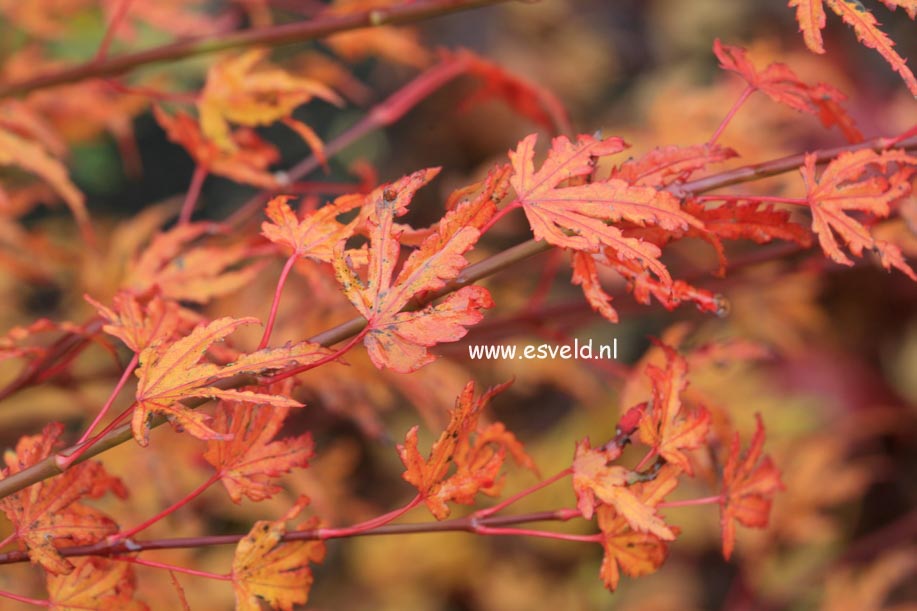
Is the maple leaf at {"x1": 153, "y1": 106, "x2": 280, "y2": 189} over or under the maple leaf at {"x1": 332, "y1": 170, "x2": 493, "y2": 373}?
under

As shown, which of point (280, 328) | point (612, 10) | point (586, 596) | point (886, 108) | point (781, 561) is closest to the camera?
point (280, 328)

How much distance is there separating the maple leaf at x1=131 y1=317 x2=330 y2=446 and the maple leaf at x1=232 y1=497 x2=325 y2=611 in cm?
8

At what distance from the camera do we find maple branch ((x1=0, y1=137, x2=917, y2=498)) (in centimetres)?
44

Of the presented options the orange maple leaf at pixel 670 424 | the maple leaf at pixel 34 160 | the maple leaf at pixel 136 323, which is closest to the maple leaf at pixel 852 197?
the orange maple leaf at pixel 670 424

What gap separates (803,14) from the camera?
482 mm

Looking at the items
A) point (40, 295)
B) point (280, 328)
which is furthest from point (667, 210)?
point (40, 295)

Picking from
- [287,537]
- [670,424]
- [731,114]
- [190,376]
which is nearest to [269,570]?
[287,537]

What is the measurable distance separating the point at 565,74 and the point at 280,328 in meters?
1.50

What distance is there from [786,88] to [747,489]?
0.25m

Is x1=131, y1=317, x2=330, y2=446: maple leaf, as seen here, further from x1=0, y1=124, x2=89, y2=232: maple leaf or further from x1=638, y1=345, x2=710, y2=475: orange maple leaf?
x1=0, y1=124, x2=89, y2=232: maple leaf

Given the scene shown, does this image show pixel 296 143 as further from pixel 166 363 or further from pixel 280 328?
pixel 166 363

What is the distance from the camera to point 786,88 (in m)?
0.57

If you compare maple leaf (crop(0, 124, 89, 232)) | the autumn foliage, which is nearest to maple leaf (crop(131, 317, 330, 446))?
the autumn foliage

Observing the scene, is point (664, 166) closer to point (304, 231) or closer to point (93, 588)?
point (304, 231)
